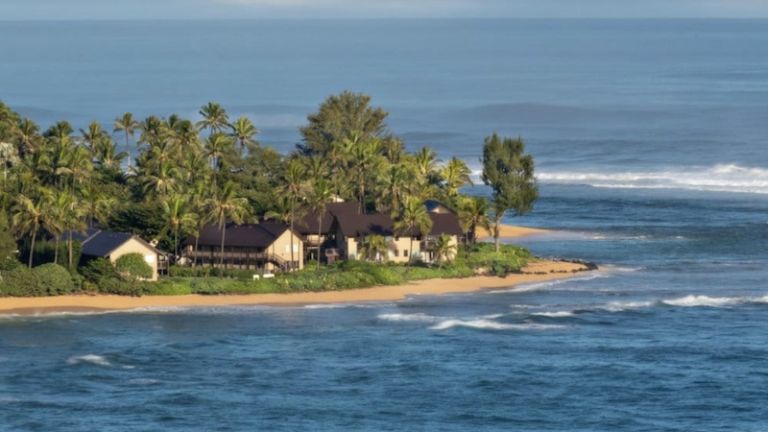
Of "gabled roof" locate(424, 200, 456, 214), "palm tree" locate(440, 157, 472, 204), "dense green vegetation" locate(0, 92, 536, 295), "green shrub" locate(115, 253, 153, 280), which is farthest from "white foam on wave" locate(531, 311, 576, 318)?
"palm tree" locate(440, 157, 472, 204)

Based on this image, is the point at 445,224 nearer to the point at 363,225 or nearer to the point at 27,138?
the point at 363,225

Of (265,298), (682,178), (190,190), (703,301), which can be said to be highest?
(682,178)

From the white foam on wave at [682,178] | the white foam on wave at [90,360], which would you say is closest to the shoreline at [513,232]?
the white foam on wave at [682,178]

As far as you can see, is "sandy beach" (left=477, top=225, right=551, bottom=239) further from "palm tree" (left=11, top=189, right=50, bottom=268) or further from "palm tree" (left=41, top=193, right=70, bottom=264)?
"palm tree" (left=11, top=189, right=50, bottom=268)

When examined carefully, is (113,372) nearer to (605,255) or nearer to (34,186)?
(34,186)

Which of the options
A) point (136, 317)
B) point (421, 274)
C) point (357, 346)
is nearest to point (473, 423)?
point (357, 346)

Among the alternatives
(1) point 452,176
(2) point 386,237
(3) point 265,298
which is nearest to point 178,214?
(3) point 265,298

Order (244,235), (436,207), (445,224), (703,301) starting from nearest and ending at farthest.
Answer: (703,301)
(244,235)
(445,224)
(436,207)

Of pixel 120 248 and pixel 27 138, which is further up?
pixel 27 138
